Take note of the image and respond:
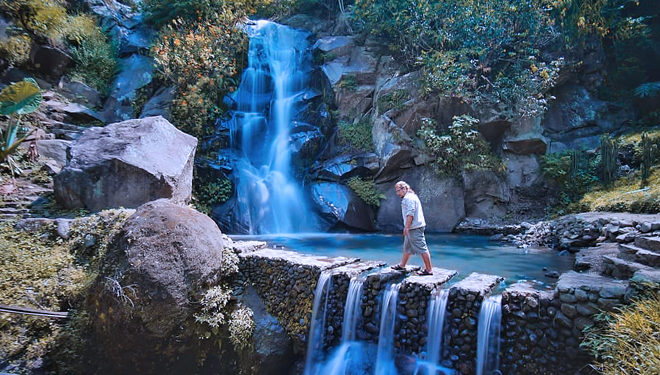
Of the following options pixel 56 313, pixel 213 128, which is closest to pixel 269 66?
pixel 213 128

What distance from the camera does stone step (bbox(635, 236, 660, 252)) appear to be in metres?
5.34

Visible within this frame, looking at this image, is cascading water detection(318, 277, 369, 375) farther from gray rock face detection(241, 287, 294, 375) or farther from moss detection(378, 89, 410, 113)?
moss detection(378, 89, 410, 113)

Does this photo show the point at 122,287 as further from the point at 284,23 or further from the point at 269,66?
the point at 284,23

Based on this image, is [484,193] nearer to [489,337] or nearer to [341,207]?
[341,207]

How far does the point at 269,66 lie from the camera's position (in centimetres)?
1753

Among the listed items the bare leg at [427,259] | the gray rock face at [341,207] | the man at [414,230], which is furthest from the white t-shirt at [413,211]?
the gray rock face at [341,207]

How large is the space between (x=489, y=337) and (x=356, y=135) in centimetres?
1155

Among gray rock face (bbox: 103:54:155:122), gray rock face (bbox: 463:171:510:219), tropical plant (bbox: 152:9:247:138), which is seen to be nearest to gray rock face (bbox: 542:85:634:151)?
gray rock face (bbox: 463:171:510:219)

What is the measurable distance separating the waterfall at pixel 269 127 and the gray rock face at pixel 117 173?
4.52 metres

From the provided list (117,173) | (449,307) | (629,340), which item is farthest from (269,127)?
(629,340)

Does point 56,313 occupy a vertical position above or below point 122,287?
below

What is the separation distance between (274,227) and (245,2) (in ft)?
40.5

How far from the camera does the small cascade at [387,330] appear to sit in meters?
5.11

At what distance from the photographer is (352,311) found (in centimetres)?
543
